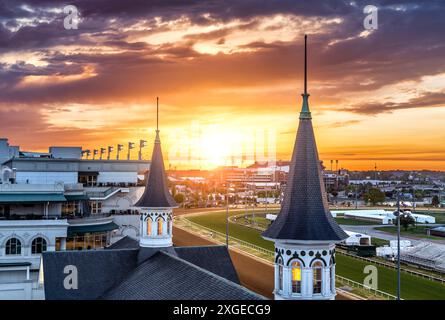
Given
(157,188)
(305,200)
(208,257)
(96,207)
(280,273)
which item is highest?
(305,200)

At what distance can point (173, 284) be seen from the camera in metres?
24.8

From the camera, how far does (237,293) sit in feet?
64.3

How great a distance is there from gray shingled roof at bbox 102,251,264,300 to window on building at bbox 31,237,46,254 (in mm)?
23321

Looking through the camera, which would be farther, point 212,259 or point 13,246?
point 13,246

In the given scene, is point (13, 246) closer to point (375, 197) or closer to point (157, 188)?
point (157, 188)

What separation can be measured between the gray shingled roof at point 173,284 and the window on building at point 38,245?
76.5ft

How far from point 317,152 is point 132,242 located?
2651 centimetres

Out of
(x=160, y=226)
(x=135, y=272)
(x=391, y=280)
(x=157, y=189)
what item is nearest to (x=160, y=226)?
(x=160, y=226)

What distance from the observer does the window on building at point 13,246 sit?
174 feet

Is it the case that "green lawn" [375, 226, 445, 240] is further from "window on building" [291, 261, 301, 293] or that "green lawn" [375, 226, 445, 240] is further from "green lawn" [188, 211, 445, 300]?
"window on building" [291, 261, 301, 293]

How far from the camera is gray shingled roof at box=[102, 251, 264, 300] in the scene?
67.6 feet

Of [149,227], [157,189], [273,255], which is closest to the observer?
[149,227]

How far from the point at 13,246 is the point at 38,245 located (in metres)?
2.44

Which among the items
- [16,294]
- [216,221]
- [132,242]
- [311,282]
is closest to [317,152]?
[311,282]
